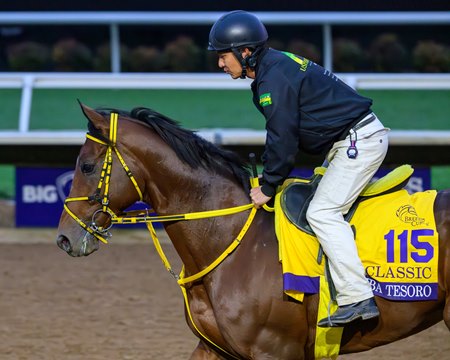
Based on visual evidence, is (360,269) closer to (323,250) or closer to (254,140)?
(323,250)

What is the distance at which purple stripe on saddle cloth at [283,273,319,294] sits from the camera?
4.28m

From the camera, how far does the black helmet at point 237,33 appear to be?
14.3ft

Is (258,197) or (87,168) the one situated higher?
(87,168)

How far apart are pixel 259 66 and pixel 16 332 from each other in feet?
10.1

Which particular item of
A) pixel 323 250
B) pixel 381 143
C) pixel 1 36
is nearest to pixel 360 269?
pixel 323 250

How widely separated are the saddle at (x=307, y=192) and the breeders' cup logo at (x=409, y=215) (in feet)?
0.41


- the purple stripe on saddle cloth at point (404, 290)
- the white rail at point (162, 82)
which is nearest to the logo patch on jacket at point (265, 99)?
the purple stripe on saddle cloth at point (404, 290)

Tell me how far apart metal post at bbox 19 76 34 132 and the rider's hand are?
5824 mm

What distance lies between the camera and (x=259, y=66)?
14.3 feet

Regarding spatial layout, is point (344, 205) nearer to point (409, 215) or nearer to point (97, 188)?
point (409, 215)

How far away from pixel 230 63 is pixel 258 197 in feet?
2.12

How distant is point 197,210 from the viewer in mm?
4523

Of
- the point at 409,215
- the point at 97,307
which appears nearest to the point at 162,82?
the point at 97,307

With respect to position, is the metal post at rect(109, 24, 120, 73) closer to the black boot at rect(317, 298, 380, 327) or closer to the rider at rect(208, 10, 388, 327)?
the rider at rect(208, 10, 388, 327)
